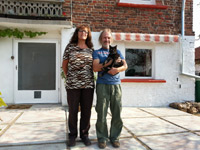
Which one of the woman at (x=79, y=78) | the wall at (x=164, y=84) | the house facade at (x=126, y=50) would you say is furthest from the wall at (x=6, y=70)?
the woman at (x=79, y=78)

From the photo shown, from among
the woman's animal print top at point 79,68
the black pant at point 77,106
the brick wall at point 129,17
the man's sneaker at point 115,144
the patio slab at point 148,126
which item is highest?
the brick wall at point 129,17

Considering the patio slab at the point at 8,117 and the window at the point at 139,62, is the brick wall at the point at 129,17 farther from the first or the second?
the patio slab at the point at 8,117

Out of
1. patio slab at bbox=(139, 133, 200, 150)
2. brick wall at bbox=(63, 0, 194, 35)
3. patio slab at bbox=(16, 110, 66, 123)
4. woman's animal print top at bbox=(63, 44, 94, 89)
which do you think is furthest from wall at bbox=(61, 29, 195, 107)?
woman's animal print top at bbox=(63, 44, 94, 89)

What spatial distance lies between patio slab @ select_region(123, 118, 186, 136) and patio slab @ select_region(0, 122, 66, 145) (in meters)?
1.38

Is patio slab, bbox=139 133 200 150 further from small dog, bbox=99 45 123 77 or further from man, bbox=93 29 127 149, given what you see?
small dog, bbox=99 45 123 77

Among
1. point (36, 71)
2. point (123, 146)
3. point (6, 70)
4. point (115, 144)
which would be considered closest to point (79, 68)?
point (115, 144)

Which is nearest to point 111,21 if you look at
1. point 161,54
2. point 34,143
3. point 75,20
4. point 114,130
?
point 75,20

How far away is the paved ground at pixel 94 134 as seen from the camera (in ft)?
7.64

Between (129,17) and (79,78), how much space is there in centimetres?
400

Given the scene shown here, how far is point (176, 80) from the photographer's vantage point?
5.58 m

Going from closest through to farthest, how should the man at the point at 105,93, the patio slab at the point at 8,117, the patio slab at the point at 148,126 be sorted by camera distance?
1. the man at the point at 105,93
2. the patio slab at the point at 148,126
3. the patio slab at the point at 8,117

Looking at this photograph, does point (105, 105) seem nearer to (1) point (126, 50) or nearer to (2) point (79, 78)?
(2) point (79, 78)

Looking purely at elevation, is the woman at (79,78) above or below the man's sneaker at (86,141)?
above

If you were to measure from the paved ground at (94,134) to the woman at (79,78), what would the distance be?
0.36 m
